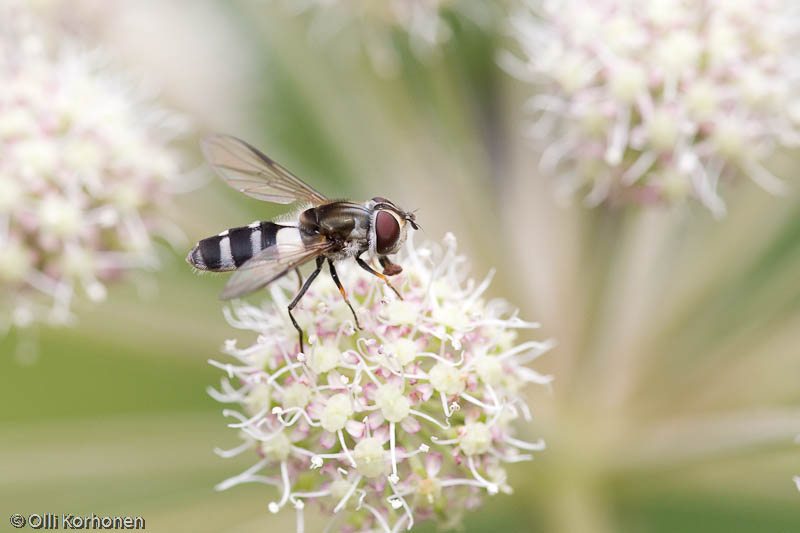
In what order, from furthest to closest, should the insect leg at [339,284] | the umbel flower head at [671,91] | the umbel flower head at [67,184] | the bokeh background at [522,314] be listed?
the bokeh background at [522,314], the umbel flower head at [67,184], the umbel flower head at [671,91], the insect leg at [339,284]

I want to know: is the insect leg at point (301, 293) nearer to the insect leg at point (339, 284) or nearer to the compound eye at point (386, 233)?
the insect leg at point (339, 284)

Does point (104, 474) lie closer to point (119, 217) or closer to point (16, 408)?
point (16, 408)

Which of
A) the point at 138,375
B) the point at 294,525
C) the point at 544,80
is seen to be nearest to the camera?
the point at 544,80

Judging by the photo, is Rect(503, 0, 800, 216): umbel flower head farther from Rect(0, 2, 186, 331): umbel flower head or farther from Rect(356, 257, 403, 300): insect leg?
Rect(0, 2, 186, 331): umbel flower head

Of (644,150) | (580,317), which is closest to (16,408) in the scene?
(580,317)

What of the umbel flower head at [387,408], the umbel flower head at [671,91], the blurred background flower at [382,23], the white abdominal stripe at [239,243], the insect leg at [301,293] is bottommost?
the umbel flower head at [387,408]

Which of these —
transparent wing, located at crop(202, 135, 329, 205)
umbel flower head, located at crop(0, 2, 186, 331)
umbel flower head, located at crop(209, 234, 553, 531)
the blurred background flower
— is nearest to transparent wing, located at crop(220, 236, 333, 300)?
umbel flower head, located at crop(209, 234, 553, 531)

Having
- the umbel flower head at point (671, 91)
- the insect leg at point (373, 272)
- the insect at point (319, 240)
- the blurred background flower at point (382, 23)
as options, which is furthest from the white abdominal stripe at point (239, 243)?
the blurred background flower at point (382, 23)

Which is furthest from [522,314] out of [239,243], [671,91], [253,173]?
[239,243]
